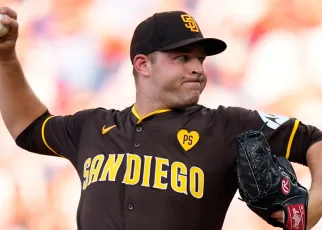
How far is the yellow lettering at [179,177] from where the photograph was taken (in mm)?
1459

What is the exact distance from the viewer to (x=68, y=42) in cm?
246

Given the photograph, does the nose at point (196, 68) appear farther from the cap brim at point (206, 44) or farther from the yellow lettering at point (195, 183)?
the yellow lettering at point (195, 183)

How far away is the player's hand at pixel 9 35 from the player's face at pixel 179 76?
0.37 m

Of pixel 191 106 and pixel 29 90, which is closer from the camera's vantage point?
pixel 191 106

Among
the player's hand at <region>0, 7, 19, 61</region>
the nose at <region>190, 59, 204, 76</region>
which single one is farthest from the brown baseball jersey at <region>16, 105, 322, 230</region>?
the player's hand at <region>0, 7, 19, 61</region>

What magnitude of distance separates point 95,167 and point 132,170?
0.34ft

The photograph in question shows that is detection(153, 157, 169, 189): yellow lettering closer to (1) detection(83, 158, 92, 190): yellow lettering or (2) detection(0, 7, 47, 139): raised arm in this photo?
(1) detection(83, 158, 92, 190): yellow lettering

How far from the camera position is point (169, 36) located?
1.58 metres

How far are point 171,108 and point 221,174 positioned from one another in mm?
220

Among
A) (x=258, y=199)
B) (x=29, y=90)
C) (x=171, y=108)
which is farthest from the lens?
(x=29, y=90)

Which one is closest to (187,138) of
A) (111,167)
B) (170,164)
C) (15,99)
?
(170,164)

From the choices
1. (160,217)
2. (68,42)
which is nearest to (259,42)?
(68,42)

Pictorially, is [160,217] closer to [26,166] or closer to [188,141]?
[188,141]

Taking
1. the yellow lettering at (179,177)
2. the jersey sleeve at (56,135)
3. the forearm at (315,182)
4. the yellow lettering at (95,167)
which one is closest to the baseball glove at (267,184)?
the forearm at (315,182)
